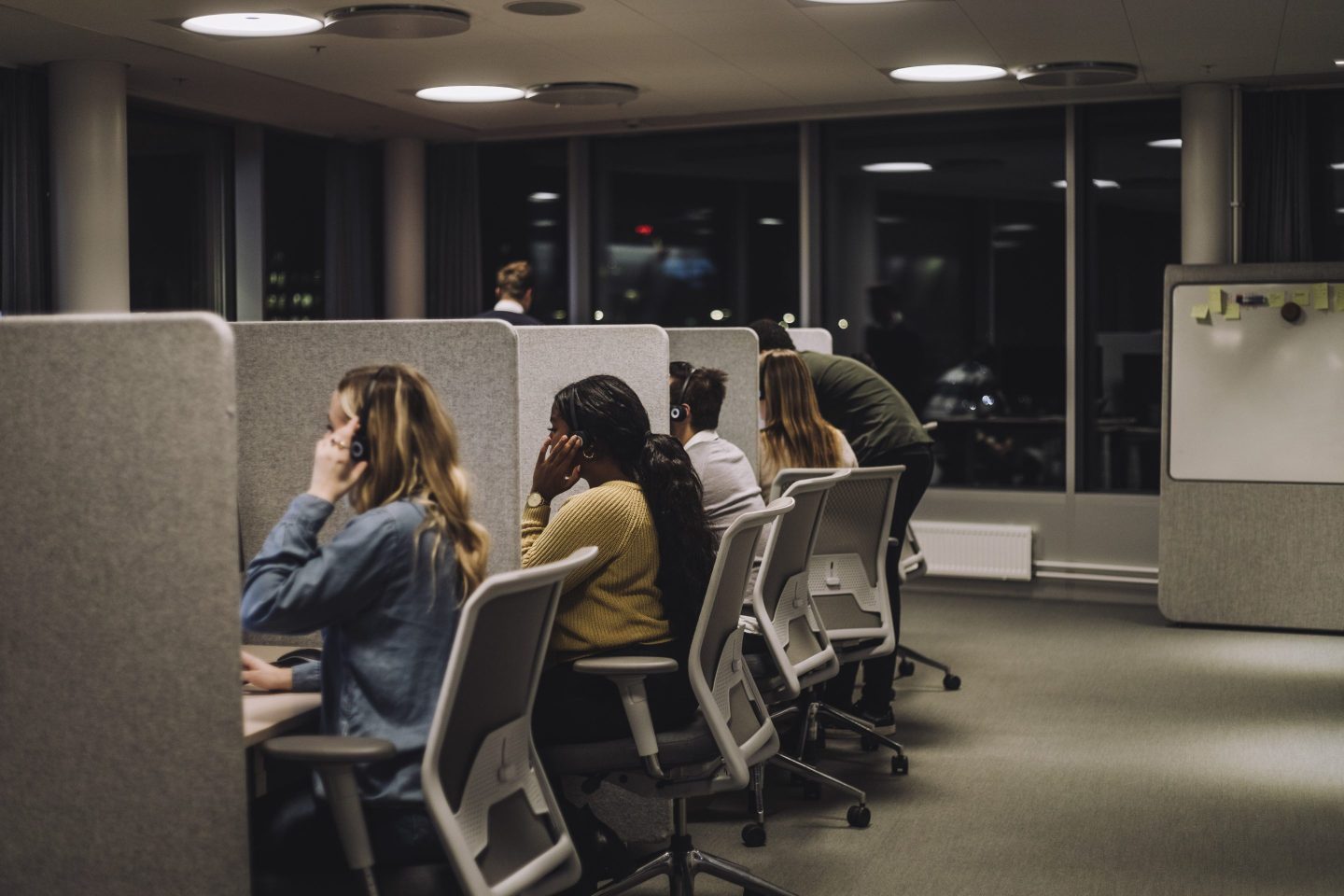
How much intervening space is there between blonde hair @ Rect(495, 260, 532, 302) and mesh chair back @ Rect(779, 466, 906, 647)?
9.15 feet

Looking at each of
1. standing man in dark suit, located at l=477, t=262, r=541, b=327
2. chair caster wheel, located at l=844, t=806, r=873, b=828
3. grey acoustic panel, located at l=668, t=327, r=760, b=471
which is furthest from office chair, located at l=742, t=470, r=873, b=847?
standing man in dark suit, located at l=477, t=262, r=541, b=327

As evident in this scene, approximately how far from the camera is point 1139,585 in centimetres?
721

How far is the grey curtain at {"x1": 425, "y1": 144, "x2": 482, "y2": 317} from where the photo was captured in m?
8.52

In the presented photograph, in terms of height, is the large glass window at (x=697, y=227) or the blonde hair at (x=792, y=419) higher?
the large glass window at (x=697, y=227)

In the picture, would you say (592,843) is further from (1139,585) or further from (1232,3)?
(1139,585)

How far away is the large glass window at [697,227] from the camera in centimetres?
813

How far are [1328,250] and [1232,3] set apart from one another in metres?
2.27

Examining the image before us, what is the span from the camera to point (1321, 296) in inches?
244

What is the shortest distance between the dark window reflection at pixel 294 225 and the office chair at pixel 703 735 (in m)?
5.68

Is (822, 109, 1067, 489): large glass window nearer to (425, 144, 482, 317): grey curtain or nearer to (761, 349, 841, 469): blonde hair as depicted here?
(425, 144, 482, 317): grey curtain

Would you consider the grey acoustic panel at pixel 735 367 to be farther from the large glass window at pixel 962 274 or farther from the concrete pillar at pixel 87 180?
the large glass window at pixel 962 274

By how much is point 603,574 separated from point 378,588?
0.69m

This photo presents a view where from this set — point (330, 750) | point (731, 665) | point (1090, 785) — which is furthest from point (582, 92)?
point (330, 750)

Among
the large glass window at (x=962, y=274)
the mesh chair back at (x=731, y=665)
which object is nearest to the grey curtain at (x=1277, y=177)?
the large glass window at (x=962, y=274)
